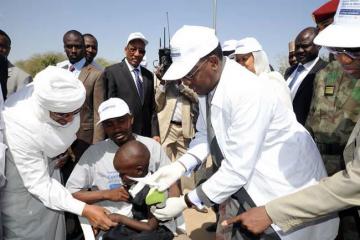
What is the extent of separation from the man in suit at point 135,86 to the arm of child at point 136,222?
6.62ft

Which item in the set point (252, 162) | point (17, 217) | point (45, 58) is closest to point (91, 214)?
point (17, 217)

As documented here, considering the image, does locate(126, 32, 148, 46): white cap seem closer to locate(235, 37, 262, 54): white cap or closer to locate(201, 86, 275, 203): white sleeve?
locate(235, 37, 262, 54): white cap

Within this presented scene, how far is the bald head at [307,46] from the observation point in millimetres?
3943

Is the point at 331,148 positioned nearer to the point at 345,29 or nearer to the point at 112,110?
the point at 345,29

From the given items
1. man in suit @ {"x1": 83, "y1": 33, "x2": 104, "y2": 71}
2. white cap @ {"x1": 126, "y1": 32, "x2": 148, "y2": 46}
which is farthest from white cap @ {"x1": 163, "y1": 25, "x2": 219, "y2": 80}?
man in suit @ {"x1": 83, "y1": 33, "x2": 104, "y2": 71}

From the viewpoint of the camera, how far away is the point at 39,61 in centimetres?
2619

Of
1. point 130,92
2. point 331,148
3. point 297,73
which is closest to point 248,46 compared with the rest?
point 297,73

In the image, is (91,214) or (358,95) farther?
(358,95)

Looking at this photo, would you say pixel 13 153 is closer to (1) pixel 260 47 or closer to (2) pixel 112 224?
(2) pixel 112 224

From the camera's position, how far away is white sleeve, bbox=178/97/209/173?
2336mm

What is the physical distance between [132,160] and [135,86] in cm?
208

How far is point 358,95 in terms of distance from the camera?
240 centimetres

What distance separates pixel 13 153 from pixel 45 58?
26460mm

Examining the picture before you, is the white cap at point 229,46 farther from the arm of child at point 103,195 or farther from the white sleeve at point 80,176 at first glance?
the arm of child at point 103,195
